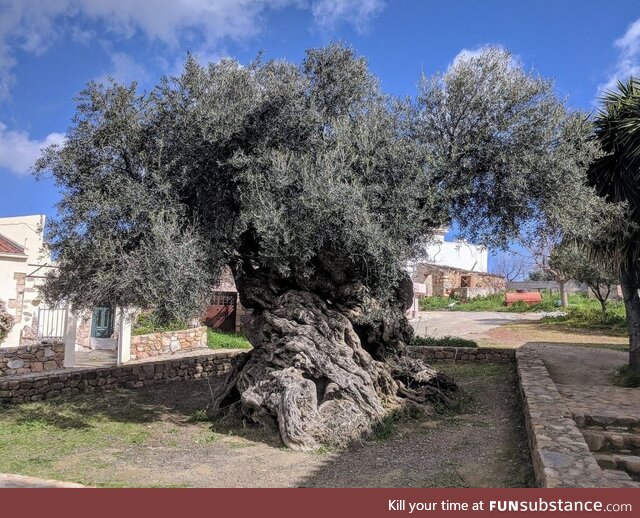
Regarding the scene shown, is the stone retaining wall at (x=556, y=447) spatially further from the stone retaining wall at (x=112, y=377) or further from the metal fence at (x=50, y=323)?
the metal fence at (x=50, y=323)

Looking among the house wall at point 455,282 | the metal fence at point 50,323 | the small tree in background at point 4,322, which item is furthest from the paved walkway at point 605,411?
the house wall at point 455,282

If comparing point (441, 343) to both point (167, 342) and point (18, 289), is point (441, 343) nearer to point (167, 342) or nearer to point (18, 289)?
point (167, 342)

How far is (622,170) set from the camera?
10984 millimetres

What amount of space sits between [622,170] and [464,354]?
25.3ft

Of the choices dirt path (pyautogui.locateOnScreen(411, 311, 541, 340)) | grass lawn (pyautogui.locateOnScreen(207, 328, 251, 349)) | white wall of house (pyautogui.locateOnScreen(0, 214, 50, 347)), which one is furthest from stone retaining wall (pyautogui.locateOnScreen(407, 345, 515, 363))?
white wall of house (pyautogui.locateOnScreen(0, 214, 50, 347))

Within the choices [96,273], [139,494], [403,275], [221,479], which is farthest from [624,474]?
[96,273]

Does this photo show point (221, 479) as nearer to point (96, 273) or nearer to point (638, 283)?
point (96, 273)

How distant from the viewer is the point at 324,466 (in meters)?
6.66

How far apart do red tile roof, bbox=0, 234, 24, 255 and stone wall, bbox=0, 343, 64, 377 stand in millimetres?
5740

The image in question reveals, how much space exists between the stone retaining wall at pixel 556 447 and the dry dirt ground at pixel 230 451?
0.49 metres

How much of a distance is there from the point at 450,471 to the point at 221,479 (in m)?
2.82

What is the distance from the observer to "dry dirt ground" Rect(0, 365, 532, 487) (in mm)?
6137

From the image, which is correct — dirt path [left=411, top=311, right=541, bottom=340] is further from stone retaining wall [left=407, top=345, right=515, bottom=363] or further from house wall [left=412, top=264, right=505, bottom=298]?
house wall [left=412, top=264, right=505, bottom=298]

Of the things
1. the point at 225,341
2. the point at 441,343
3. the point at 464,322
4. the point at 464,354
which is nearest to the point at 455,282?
the point at 464,322
